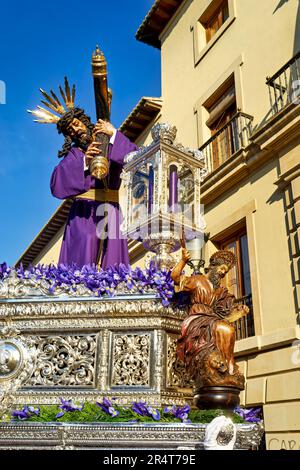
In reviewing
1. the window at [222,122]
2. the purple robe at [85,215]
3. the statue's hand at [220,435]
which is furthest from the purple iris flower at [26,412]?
the window at [222,122]

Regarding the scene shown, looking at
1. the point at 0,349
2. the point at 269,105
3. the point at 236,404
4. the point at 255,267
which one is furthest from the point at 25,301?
the point at 269,105

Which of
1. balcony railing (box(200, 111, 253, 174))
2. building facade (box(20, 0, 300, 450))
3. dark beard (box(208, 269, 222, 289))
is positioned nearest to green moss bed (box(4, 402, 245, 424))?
dark beard (box(208, 269, 222, 289))

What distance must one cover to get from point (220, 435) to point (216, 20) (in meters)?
11.9

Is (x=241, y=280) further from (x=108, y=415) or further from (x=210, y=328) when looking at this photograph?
(x=108, y=415)

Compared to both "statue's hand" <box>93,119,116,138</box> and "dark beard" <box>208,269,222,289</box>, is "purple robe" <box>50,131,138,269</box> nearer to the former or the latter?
"statue's hand" <box>93,119,116,138</box>

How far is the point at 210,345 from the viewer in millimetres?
3570

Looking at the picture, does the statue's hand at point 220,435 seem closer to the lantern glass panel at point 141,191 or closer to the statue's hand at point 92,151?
the lantern glass panel at point 141,191

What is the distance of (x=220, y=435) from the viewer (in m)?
2.97

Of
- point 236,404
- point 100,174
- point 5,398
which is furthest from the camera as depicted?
point 100,174

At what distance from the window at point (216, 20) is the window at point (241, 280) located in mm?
5914
